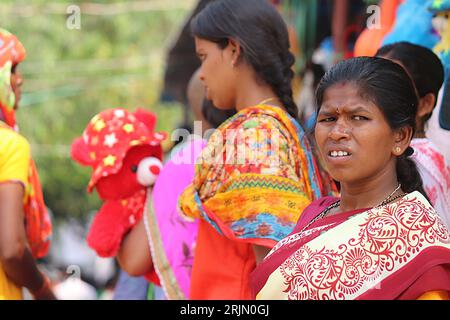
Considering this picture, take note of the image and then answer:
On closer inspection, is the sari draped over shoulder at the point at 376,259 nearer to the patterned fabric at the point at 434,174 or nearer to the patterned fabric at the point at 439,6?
the patterned fabric at the point at 434,174

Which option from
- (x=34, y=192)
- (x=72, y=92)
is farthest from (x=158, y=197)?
(x=72, y=92)

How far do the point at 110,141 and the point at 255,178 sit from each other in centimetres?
91

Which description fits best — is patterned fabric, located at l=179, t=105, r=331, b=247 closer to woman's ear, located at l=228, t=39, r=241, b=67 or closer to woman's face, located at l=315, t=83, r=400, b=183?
woman's ear, located at l=228, t=39, r=241, b=67

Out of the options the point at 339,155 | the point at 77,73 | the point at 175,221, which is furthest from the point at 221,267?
the point at 77,73

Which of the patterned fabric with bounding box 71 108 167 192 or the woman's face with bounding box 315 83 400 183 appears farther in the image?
the patterned fabric with bounding box 71 108 167 192

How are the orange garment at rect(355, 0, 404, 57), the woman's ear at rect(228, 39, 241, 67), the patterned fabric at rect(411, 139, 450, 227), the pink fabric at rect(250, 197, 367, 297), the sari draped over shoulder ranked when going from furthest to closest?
1. the orange garment at rect(355, 0, 404, 57)
2. the woman's ear at rect(228, 39, 241, 67)
3. the patterned fabric at rect(411, 139, 450, 227)
4. the pink fabric at rect(250, 197, 367, 297)
5. the sari draped over shoulder

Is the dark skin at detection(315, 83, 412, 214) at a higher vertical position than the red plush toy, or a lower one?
higher

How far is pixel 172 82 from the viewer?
7.18 meters

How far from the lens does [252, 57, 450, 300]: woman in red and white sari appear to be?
73.5 inches

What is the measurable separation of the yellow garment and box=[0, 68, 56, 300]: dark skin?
0.02 meters

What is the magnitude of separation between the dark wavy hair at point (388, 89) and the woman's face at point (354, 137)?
0.06 feet

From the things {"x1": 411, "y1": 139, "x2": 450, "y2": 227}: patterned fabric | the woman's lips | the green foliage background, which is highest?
the woman's lips

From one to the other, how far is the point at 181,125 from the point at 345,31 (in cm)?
212

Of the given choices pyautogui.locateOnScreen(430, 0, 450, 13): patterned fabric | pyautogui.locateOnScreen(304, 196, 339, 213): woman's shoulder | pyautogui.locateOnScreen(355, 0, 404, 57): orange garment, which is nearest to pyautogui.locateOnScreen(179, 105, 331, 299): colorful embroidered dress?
pyautogui.locateOnScreen(304, 196, 339, 213): woman's shoulder
